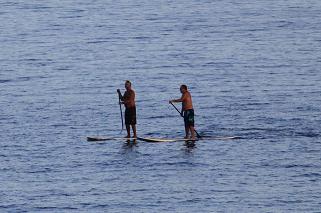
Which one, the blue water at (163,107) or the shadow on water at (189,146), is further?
the shadow on water at (189,146)

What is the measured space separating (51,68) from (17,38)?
1820 cm

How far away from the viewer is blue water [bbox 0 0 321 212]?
44.2 meters

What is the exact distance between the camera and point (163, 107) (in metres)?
63.3

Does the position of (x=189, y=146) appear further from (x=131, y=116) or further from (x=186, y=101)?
(x=131, y=116)

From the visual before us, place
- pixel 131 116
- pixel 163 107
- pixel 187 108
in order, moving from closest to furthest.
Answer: pixel 187 108
pixel 131 116
pixel 163 107

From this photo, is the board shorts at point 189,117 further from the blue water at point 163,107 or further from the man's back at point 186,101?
the blue water at point 163,107

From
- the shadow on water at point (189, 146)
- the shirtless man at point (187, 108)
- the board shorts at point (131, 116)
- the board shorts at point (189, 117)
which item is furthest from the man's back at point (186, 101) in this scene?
the board shorts at point (131, 116)

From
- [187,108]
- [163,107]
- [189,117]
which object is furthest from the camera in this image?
[163,107]

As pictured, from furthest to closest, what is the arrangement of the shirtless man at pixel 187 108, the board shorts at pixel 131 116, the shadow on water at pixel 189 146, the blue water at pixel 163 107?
1. the board shorts at pixel 131 116
2. the shirtless man at pixel 187 108
3. the shadow on water at pixel 189 146
4. the blue water at pixel 163 107

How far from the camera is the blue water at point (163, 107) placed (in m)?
44.2

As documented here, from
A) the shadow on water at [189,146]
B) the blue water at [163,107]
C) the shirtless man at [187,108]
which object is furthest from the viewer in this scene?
the shirtless man at [187,108]

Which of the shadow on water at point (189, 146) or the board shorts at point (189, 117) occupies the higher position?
the board shorts at point (189, 117)

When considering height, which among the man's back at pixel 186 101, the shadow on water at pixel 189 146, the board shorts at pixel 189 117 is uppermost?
the man's back at pixel 186 101

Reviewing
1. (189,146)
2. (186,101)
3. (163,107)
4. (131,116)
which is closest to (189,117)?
(186,101)
